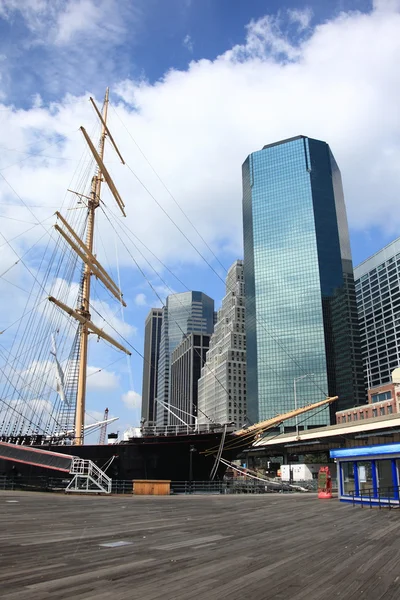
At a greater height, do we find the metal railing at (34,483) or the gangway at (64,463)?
the gangway at (64,463)

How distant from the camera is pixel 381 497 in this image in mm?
19328

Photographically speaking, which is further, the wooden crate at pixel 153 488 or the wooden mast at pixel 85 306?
the wooden mast at pixel 85 306

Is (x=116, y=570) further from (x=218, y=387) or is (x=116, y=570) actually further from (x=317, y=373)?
(x=218, y=387)

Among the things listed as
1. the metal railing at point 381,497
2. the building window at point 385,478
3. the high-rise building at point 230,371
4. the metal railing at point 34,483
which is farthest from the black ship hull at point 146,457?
the high-rise building at point 230,371

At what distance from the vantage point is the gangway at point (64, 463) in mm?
29719

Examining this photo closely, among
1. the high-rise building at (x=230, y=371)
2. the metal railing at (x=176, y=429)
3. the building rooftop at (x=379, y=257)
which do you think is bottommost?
the metal railing at (x=176, y=429)

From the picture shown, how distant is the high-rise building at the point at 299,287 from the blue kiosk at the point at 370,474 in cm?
11504

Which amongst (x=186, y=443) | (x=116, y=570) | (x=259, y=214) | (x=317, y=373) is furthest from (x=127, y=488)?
(x=259, y=214)

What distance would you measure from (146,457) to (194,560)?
29.2m

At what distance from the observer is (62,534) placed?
9945 mm

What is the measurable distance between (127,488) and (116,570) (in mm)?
27696

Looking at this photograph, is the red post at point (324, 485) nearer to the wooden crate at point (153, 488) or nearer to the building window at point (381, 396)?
the wooden crate at point (153, 488)

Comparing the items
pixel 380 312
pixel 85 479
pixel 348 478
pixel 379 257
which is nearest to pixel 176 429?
pixel 85 479

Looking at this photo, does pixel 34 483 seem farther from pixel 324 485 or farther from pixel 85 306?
pixel 85 306
